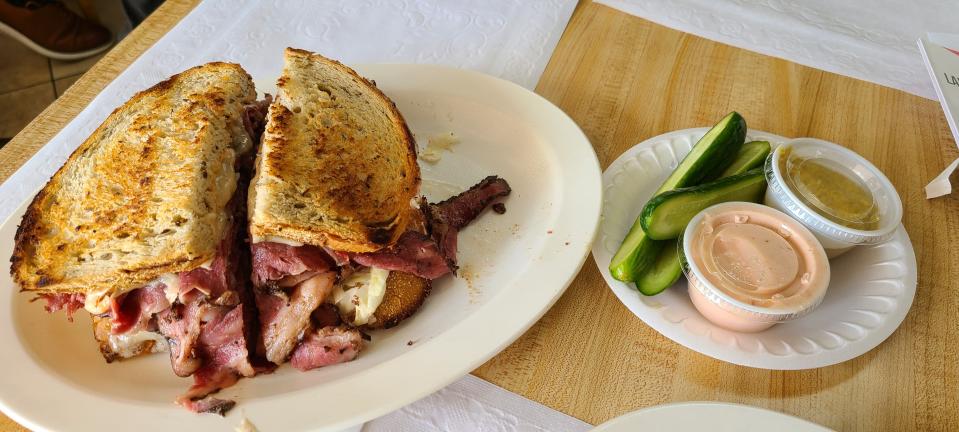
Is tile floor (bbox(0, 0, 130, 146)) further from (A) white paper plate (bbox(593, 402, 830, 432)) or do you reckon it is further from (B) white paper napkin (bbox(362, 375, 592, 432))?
(A) white paper plate (bbox(593, 402, 830, 432))

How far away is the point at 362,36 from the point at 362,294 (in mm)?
1251

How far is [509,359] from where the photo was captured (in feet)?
4.12

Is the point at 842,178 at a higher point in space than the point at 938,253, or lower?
higher

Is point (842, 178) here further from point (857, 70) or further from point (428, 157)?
point (428, 157)

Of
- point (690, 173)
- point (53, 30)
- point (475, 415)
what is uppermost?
point (690, 173)

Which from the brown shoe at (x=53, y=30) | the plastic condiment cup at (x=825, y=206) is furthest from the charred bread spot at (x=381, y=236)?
the brown shoe at (x=53, y=30)

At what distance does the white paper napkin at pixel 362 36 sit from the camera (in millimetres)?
2031

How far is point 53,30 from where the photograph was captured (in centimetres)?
353

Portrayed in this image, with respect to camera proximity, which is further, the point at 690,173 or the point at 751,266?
the point at 690,173

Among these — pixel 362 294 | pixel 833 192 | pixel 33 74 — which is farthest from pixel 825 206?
pixel 33 74

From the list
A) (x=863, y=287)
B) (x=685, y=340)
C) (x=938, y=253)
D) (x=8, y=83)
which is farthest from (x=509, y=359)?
(x=8, y=83)

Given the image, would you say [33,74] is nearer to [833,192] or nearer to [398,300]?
[398,300]

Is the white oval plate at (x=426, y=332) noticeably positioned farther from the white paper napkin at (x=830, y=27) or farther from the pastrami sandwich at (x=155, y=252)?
the white paper napkin at (x=830, y=27)

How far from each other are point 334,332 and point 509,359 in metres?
0.38
